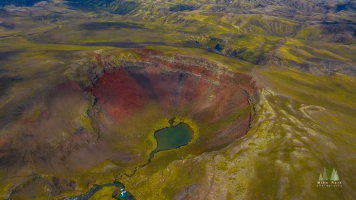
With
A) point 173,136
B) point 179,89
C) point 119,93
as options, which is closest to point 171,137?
point 173,136

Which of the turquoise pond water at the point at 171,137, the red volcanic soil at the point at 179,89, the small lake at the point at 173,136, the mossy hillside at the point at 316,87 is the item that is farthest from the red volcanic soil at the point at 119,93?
the mossy hillside at the point at 316,87

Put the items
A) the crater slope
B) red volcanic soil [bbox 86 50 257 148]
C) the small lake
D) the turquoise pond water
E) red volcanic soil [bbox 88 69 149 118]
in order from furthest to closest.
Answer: red volcanic soil [bbox 88 69 149 118]
red volcanic soil [bbox 86 50 257 148]
the small lake
the turquoise pond water
the crater slope

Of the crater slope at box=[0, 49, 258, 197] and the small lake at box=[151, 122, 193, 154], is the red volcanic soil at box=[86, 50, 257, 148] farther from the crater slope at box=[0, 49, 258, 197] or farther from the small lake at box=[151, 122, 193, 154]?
the small lake at box=[151, 122, 193, 154]

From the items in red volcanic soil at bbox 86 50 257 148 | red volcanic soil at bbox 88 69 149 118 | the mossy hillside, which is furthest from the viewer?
the mossy hillside

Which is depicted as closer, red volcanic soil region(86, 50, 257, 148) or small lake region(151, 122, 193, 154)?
small lake region(151, 122, 193, 154)

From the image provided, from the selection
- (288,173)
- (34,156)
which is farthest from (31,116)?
(288,173)

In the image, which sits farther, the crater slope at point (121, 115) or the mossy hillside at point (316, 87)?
the mossy hillside at point (316, 87)

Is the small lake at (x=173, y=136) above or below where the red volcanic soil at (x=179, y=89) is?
below

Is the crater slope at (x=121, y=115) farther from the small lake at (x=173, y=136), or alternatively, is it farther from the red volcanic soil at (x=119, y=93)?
the small lake at (x=173, y=136)

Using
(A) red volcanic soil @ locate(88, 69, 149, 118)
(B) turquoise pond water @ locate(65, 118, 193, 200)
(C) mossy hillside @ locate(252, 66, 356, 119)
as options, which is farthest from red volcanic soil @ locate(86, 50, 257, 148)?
(C) mossy hillside @ locate(252, 66, 356, 119)
